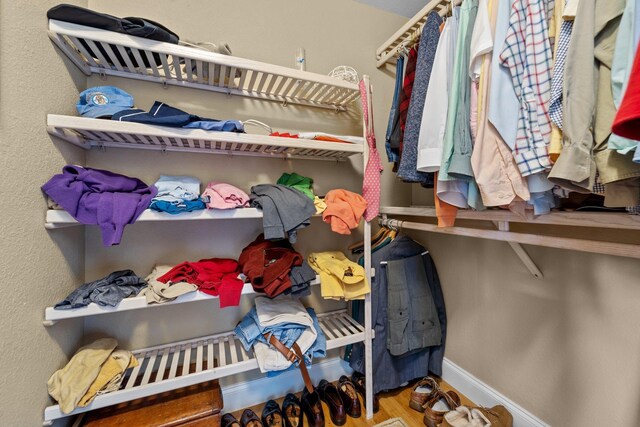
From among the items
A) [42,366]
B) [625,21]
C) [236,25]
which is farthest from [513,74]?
[42,366]

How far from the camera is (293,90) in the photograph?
1.31 m

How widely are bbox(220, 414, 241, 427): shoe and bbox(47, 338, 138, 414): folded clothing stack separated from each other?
498 mm

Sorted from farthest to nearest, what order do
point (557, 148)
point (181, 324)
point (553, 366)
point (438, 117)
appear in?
point (181, 324)
point (553, 366)
point (438, 117)
point (557, 148)

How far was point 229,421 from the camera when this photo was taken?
1176 mm

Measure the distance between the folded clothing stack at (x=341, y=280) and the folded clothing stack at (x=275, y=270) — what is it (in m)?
0.08

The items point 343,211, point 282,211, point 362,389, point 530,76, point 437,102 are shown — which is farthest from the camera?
point 362,389

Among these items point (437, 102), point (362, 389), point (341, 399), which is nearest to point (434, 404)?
point (362, 389)

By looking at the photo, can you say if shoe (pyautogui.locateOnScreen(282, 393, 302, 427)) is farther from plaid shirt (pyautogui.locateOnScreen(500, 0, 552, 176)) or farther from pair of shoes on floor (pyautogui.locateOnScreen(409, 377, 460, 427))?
plaid shirt (pyautogui.locateOnScreen(500, 0, 552, 176))

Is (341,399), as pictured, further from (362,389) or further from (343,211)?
(343,211)

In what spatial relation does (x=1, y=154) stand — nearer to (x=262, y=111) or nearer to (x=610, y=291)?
(x=262, y=111)

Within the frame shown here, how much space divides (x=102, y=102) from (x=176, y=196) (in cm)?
40

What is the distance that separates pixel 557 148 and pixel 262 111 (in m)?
1.18

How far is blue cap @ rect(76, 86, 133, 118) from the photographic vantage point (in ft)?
2.85

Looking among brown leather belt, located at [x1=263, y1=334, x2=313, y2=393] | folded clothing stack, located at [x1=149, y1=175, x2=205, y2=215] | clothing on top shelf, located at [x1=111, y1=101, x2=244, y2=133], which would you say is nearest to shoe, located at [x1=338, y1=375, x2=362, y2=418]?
brown leather belt, located at [x1=263, y1=334, x2=313, y2=393]
